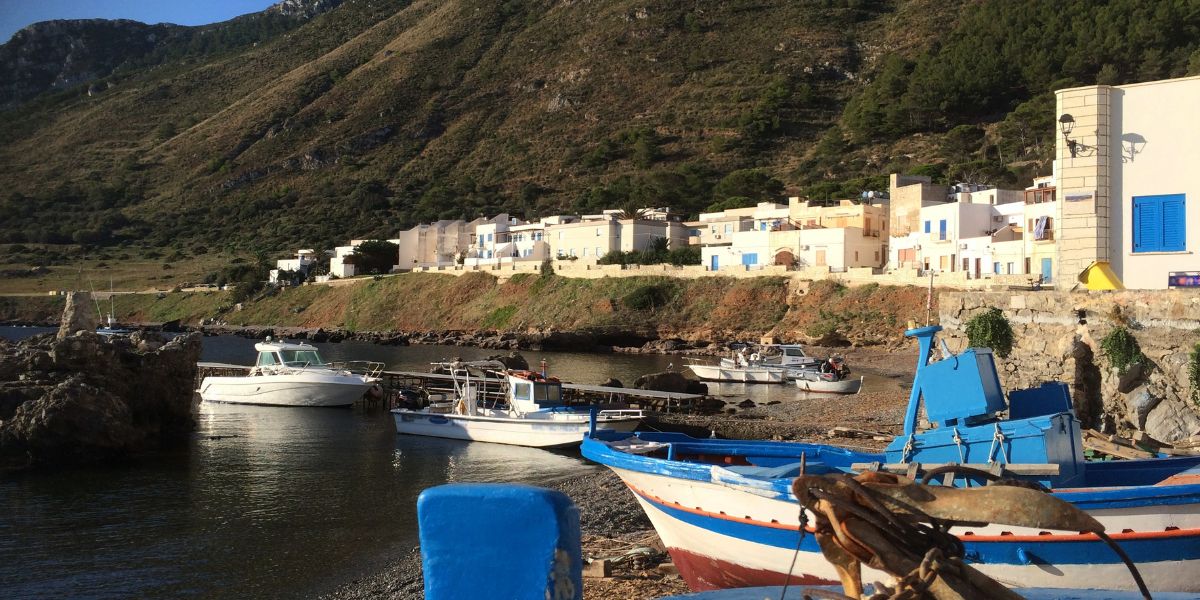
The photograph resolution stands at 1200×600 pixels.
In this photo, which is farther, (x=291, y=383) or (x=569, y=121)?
(x=569, y=121)

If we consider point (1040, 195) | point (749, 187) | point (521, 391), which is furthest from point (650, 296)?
point (521, 391)

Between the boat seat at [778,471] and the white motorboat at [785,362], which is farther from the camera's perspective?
the white motorboat at [785,362]

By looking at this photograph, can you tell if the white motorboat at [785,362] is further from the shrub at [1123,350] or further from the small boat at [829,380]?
the shrub at [1123,350]

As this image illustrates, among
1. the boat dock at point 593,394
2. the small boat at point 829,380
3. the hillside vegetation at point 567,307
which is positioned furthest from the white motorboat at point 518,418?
the hillside vegetation at point 567,307

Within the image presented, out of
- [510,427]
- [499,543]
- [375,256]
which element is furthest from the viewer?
[375,256]

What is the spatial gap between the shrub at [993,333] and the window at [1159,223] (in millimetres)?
3970

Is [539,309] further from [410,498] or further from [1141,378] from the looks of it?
[1141,378]

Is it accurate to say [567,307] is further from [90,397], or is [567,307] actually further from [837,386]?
[90,397]

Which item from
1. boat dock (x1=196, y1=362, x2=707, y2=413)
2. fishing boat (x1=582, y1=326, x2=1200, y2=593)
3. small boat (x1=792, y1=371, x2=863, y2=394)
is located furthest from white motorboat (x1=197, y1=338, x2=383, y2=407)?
fishing boat (x1=582, y1=326, x2=1200, y2=593)

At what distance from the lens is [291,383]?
35.5 metres

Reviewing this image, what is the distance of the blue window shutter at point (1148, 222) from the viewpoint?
18609 millimetres

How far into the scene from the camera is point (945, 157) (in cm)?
9838

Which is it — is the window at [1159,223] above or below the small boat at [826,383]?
above

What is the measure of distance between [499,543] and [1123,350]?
14.5m
